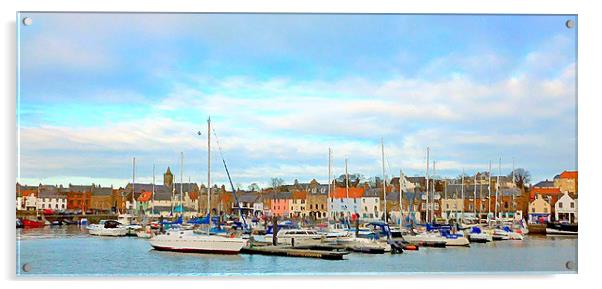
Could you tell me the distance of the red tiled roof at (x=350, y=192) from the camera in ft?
21.6

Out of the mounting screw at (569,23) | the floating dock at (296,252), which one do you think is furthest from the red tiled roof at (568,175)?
the floating dock at (296,252)

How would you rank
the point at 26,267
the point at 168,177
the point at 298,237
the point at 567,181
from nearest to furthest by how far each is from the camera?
the point at 26,267 < the point at 567,181 < the point at 168,177 < the point at 298,237

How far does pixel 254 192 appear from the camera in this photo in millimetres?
6570

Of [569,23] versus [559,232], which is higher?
[569,23]

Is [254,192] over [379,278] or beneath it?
over

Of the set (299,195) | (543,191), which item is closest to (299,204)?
(299,195)

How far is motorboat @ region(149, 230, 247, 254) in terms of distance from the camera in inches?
261

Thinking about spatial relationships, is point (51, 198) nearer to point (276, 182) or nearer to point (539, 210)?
point (276, 182)

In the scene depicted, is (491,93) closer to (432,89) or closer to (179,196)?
(432,89)

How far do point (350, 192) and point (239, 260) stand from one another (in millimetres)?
946

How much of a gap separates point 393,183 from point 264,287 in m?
1.22

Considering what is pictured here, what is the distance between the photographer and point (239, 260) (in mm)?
6449

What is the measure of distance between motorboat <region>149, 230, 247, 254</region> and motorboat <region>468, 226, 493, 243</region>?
66.6 inches
